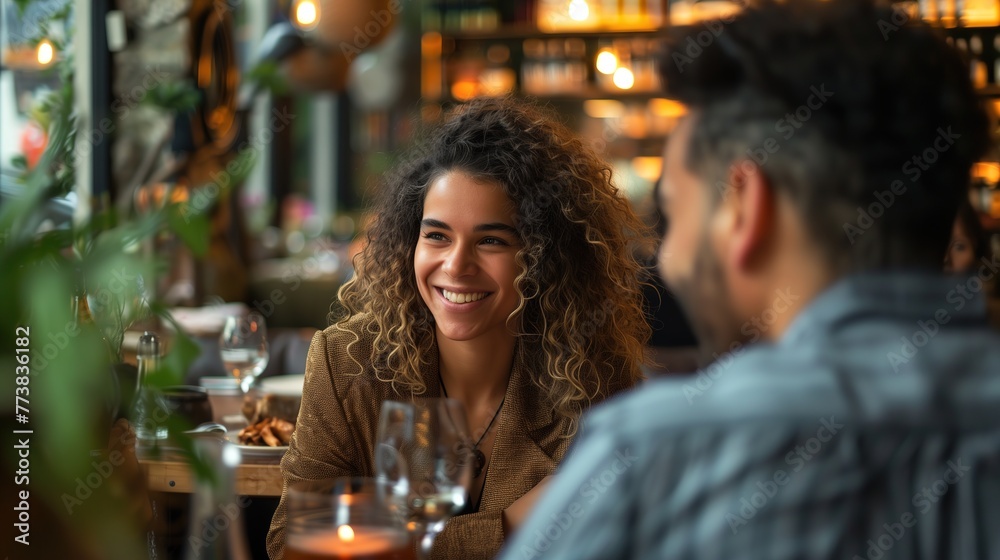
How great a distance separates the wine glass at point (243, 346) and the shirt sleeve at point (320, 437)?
0.62m

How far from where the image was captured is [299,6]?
17.5ft

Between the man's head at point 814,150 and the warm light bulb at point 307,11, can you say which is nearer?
the man's head at point 814,150

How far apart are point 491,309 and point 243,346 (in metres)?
0.84

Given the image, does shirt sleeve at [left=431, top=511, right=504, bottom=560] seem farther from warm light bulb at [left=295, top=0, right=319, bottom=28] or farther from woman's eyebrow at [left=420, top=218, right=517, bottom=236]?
warm light bulb at [left=295, top=0, right=319, bottom=28]

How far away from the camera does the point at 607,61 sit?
23.1 ft

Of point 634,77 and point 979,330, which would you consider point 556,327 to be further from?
point 634,77

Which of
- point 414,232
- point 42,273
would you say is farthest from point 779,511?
point 414,232

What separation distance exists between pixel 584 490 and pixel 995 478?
0.33 meters

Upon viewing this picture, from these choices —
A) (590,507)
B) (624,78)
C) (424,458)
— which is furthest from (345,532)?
(624,78)

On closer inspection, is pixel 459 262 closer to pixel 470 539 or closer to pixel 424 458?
pixel 470 539

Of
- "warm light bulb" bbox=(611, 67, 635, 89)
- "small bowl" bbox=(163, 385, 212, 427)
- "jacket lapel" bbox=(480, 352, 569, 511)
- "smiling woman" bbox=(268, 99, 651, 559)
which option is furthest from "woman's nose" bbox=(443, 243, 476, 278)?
"warm light bulb" bbox=(611, 67, 635, 89)

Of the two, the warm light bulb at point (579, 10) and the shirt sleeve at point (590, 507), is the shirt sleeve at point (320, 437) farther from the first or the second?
the warm light bulb at point (579, 10)

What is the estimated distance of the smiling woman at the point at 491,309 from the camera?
1.85m

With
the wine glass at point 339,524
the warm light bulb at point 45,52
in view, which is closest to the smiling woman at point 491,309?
the wine glass at point 339,524
